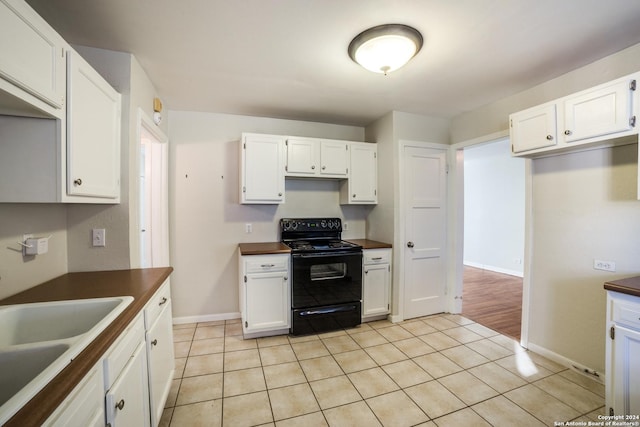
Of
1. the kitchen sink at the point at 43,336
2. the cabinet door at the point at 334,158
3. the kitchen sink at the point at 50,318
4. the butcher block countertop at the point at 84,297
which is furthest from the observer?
the cabinet door at the point at 334,158

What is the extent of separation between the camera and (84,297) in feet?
4.45

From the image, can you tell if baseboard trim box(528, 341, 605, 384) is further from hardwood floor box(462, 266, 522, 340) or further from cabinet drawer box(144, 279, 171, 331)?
cabinet drawer box(144, 279, 171, 331)

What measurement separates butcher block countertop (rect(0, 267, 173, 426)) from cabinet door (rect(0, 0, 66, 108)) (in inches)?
38.1

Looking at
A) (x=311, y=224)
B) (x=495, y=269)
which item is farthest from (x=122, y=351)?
(x=495, y=269)

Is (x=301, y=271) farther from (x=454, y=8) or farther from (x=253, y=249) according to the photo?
(x=454, y=8)

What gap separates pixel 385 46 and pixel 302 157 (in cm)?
156

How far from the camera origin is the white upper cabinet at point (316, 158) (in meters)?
3.05

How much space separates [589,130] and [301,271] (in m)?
2.57

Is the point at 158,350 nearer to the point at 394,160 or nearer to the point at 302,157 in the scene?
the point at 302,157

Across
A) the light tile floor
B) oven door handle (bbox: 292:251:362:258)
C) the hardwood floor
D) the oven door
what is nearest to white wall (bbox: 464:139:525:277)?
the hardwood floor

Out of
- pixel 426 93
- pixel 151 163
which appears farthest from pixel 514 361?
pixel 151 163

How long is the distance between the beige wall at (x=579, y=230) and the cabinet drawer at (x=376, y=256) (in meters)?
1.37

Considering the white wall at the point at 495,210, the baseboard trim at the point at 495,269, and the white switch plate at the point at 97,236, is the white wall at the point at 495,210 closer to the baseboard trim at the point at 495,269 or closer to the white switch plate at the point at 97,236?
the baseboard trim at the point at 495,269

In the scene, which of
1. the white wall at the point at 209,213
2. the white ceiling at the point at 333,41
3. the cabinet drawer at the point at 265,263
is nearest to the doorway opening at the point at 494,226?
the white ceiling at the point at 333,41
